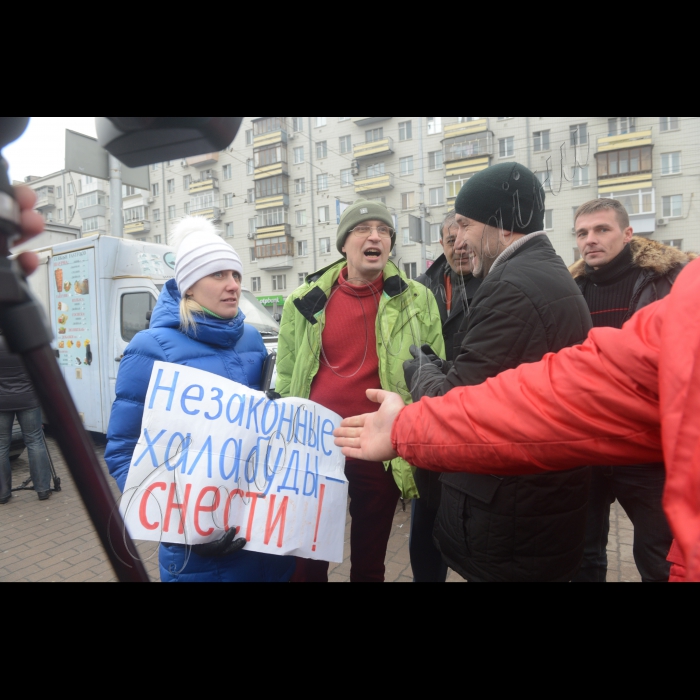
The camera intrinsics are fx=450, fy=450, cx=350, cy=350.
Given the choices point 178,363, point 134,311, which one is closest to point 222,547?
point 178,363

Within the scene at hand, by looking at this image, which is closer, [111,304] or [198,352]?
[198,352]

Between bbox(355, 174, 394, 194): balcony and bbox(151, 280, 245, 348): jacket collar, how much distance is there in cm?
67

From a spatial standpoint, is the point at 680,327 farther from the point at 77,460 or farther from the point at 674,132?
the point at 674,132

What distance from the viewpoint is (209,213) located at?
5.71ft

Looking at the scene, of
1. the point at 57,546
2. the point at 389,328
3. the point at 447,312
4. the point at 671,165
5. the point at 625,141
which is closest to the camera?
the point at 625,141

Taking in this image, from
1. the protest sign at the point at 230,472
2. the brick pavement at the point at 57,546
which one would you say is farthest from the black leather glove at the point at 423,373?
the brick pavement at the point at 57,546

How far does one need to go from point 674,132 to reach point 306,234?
4.18 feet

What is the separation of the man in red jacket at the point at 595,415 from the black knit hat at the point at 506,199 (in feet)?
2.28

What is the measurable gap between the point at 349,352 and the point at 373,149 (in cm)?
79

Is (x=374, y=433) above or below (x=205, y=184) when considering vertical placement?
below

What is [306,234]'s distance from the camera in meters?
1.78

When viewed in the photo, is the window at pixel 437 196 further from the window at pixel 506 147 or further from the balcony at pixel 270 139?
the balcony at pixel 270 139

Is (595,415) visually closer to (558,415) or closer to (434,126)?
(558,415)
